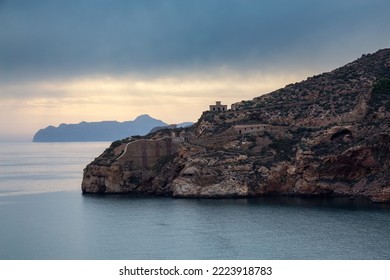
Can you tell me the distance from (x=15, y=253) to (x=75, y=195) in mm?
30058

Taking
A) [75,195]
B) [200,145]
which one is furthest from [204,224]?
[75,195]

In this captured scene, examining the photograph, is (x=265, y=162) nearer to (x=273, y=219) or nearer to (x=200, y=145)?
(x=200, y=145)

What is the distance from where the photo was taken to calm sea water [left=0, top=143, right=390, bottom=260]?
126 ft

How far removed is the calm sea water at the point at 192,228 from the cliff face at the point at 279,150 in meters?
2.48

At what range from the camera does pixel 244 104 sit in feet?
255

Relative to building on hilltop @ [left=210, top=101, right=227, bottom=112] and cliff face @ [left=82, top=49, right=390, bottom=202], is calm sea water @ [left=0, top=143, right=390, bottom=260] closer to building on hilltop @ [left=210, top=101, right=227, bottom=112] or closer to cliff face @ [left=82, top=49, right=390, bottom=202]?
cliff face @ [left=82, top=49, right=390, bottom=202]

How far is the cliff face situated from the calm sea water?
8.12 ft

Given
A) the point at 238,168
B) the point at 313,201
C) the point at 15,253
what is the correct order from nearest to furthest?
1. the point at 15,253
2. the point at 313,201
3. the point at 238,168

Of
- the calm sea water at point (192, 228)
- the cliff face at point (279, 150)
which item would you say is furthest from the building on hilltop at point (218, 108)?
the calm sea water at point (192, 228)

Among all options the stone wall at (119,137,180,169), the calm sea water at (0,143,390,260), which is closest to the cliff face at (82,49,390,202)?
the stone wall at (119,137,180,169)

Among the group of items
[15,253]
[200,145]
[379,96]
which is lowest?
[15,253]

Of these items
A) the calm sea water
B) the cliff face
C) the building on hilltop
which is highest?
the building on hilltop

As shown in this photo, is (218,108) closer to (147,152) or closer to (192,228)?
(147,152)

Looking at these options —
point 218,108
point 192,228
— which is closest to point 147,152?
point 218,108
